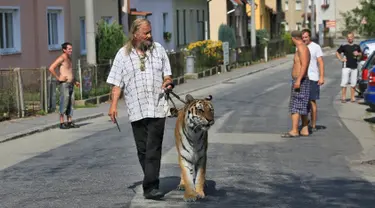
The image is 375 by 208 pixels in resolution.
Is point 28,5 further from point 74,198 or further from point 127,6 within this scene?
point 74,198

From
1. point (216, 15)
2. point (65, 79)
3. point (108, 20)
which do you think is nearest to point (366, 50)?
point (108, 20)

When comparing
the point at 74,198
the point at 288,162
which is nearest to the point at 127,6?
the point at 288,162

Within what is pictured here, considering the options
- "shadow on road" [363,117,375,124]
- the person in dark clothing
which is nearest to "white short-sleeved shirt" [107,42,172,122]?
"shadow on road" [363,117,375,124]

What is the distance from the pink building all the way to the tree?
25992 millimetres

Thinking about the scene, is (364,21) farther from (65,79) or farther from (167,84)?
(167,84)

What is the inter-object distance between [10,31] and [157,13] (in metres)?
15.6

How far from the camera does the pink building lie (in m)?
22.6

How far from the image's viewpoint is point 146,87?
799 centimetres

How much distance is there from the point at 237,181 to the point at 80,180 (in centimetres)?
191

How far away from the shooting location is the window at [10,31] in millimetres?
22516

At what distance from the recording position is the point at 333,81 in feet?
101

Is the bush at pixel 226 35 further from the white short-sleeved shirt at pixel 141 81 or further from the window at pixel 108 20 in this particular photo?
the white short-sleeved shirt at pixel 141 81

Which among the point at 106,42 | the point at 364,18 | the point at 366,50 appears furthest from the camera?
the point at 364,18

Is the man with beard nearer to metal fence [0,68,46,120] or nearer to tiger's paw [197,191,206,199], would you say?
tiger's paw [197,191,206,199]
